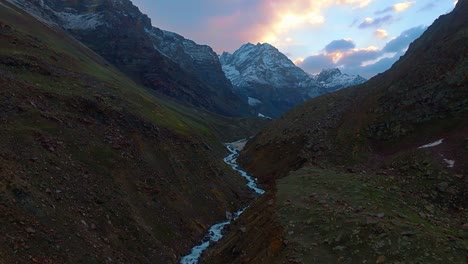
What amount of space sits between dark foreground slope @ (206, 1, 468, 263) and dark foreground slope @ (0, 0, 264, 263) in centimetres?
779

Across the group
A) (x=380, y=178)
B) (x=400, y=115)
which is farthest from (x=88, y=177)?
(x=400, y=115)

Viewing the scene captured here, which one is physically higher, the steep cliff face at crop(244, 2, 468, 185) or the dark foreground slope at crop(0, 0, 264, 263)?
the steep cliff face at crop(244, 2, 468, 185)

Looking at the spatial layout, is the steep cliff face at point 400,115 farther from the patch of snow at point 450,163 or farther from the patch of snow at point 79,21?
the patch of snow at point 79,21

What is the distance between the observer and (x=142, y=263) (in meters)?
32.7

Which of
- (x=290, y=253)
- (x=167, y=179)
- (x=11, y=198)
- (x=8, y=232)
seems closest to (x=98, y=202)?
(x=11, y=198)

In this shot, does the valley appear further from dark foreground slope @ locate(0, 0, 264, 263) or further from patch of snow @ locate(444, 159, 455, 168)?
patch of snow @ locate(444, 159, 455, 168)

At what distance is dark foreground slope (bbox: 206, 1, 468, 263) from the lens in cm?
2509

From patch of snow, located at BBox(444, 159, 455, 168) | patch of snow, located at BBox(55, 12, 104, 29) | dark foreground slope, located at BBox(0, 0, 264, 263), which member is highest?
patch of snow, located at BBox(55, 12, 104, 29)

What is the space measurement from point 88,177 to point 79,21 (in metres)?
176

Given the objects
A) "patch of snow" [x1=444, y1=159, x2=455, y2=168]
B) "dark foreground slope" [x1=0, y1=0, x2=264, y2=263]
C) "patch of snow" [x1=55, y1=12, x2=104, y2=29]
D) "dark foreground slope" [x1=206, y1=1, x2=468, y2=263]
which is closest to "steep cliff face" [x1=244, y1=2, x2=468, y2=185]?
"dark foreground slope" [x1=206, y1=1, x2=468, y2=263]

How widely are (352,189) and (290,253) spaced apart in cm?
1314

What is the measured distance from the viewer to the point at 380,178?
41719 millimetres

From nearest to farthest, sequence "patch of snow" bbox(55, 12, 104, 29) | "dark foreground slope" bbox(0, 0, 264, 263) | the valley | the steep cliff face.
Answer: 1. the valley
2. "dark foreground slope" bbox(0, 0, 264, 263)
3. the steep cliff face
4. "patch of snow" bbox(55, 12, 104, 29)

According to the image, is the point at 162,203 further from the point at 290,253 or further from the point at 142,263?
the point at 290,253
